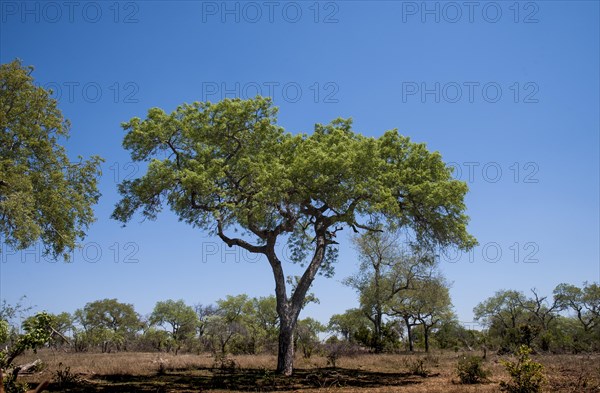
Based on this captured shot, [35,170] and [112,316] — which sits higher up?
[35,170]

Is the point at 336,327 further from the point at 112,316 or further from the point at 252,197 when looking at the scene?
the point at 252,197

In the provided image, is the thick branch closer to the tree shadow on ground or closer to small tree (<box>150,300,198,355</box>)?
the tree shadow on ground

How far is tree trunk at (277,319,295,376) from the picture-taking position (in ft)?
65.7

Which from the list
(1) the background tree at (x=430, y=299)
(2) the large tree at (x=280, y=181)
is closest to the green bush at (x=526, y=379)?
(2) the large tree at (x=280, y=181)

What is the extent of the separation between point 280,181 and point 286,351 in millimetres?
8212

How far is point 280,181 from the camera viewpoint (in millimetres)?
19078

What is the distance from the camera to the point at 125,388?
14.6 m

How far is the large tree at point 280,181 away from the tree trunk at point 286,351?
0.16 ft

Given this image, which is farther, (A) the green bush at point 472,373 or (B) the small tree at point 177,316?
(B) the small tree at point 177,316

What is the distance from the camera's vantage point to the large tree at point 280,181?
19359mm

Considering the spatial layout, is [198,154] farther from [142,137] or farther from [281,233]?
[281,233]

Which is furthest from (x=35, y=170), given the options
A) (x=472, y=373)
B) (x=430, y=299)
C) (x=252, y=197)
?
(x=430, y=299)

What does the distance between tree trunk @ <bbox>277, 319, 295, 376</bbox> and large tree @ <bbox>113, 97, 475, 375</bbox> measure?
0.05 metres

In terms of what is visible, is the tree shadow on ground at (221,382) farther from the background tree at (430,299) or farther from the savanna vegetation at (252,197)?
the background tree at (430,299)
